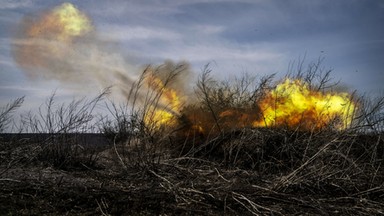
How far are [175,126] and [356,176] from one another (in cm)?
426

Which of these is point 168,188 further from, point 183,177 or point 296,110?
point 296,110

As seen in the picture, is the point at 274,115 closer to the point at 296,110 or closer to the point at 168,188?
the point at 296,110

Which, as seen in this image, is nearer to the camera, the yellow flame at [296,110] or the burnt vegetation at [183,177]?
the burnt vegetation at [183,177]

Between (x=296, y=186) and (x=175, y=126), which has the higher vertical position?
(x=175, y=126)

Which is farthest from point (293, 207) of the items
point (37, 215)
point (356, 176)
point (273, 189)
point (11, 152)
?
point (11, 152)

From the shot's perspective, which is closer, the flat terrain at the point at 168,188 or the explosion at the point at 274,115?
the flat terrain at the point at 168,188

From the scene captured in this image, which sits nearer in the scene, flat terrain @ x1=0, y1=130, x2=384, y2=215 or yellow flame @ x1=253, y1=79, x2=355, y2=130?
flat terrain @ x1=0, y1=130, x2=384, y2=215

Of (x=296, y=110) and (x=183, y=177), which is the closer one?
(x=183, y=177)

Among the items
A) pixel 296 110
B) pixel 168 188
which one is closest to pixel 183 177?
pixel 168 188

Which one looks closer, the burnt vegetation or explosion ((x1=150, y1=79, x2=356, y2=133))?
the burnt vegetation

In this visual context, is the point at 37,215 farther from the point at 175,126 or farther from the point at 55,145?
the point at 175,126

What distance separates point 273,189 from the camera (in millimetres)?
5559

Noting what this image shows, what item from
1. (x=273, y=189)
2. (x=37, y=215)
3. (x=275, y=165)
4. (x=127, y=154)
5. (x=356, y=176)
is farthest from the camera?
(x=275, y=165)

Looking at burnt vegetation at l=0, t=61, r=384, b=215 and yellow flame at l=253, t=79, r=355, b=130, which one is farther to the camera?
yellow flame at l=253, t=79, r=355, b=130
